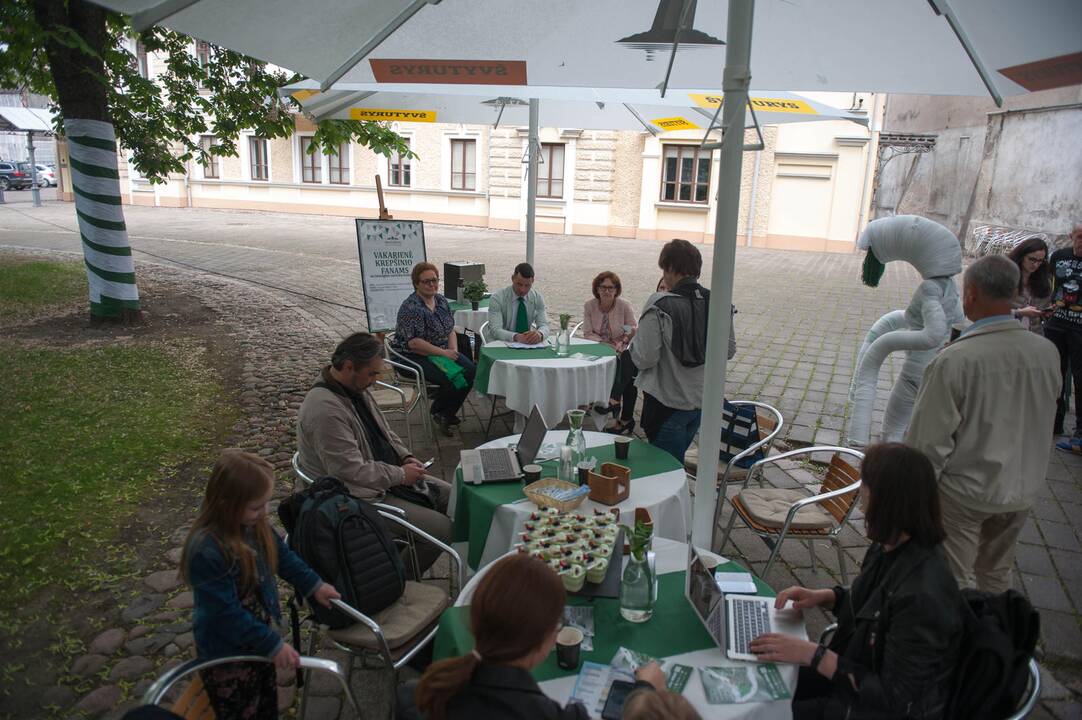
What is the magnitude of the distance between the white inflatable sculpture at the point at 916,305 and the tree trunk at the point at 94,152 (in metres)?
8.71

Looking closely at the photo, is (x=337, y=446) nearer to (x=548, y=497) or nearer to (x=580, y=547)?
(x=548, y=497)

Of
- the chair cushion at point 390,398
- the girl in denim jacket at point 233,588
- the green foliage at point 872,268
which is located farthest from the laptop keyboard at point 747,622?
the green foliage at point 872,268

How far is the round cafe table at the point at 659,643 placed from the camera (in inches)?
78.9

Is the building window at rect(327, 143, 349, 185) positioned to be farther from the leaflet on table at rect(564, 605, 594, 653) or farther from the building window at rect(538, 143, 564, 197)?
the leaflet on table at rect(564, 605, 594, 653)

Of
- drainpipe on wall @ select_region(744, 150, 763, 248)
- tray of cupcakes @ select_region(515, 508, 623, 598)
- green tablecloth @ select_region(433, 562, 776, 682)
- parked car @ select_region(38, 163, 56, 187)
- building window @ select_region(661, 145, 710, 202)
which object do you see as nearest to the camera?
green tablecloth @ select_region(433, 562, 776, 682)

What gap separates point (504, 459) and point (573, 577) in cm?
119

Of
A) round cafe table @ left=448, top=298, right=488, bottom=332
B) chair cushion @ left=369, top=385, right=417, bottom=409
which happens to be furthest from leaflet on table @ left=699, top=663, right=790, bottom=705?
round cafe table @ left=448, top=298, right=488, bottom=332

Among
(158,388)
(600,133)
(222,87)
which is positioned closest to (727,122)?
(158,388)

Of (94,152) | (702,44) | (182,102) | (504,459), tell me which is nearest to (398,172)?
(182,102)

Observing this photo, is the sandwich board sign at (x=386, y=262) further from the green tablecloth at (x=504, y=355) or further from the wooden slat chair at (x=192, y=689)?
the wooden slat chair at (x=192, y=689)

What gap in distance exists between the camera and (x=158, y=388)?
702cm

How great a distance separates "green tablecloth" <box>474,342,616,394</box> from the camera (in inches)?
222

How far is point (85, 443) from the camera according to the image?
5.55m

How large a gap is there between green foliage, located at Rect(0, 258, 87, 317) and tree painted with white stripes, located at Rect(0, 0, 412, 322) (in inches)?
72.9
